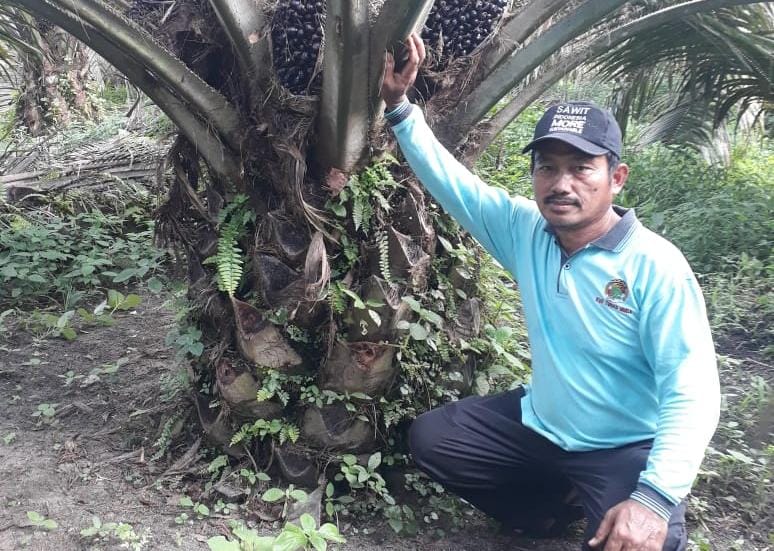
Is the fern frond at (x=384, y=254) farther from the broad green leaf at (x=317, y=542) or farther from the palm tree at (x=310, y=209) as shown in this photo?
the broad green leaf at (x=317, y=542)

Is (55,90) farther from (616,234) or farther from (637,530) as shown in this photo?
(637,530)

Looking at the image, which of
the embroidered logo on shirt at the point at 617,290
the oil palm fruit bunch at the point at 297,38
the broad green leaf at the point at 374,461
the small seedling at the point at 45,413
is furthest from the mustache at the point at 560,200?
the small seedling at the point at 45,413

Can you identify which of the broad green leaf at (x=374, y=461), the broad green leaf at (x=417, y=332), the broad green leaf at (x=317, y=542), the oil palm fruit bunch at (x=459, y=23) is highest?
the oil palm fruit bunch at (x=459, y=23)

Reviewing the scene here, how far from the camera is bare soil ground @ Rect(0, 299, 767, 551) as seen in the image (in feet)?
8.27

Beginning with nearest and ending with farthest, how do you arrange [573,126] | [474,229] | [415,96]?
[573,126] < [474,229] < [415,96]

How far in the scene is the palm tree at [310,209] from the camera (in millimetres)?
2521

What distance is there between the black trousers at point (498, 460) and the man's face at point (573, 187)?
0.78 m

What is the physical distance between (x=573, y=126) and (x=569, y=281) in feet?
→ 1.61

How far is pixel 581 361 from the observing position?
223 centimetres

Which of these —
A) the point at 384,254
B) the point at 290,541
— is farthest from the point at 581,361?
the point at 290,541

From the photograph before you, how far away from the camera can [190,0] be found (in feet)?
8.96

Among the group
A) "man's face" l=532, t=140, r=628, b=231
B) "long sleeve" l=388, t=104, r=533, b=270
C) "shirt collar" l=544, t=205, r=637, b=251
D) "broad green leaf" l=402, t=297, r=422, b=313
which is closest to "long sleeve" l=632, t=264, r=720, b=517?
"shirt collar" l=544, t=205, r=637, b=251

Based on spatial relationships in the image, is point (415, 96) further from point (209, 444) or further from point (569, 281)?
point (209, 444)

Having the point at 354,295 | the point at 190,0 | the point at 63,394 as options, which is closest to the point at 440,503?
the point at 354,295
